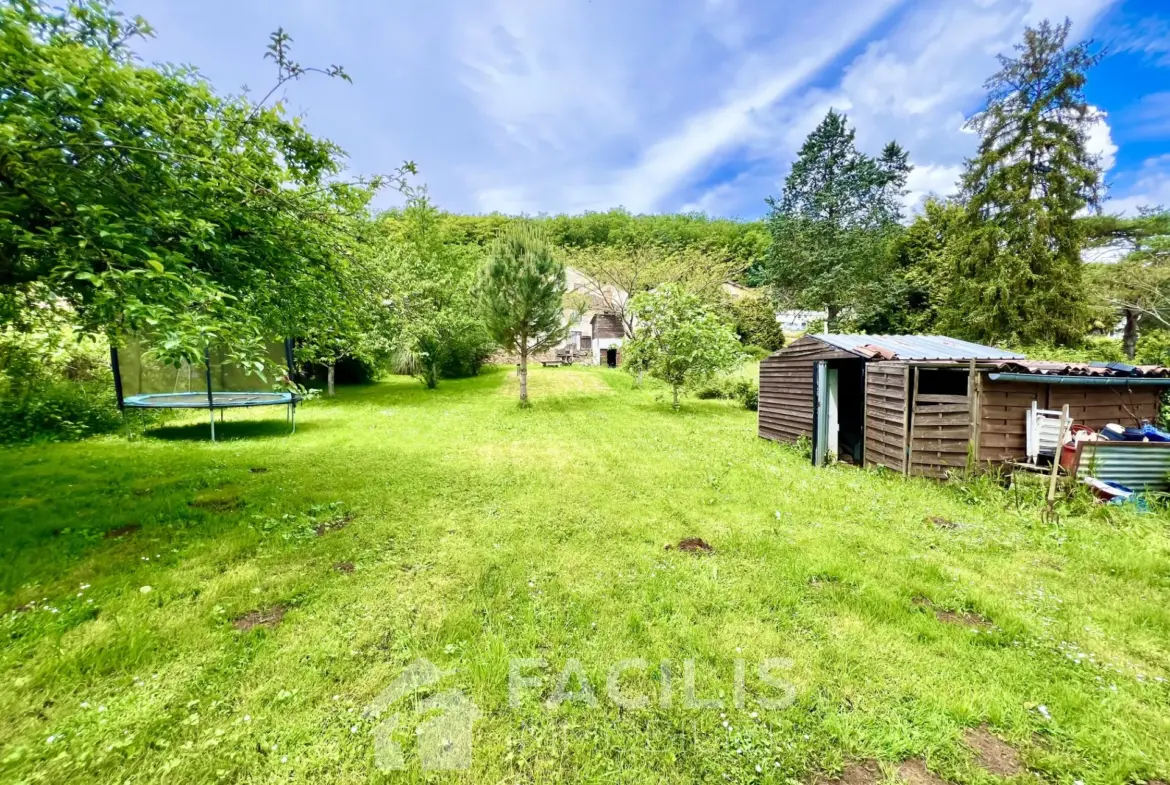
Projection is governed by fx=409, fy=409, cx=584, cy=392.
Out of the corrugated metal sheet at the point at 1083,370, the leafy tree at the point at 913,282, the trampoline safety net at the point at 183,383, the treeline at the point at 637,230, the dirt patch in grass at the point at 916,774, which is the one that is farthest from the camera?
the treeline at the point at 637,230

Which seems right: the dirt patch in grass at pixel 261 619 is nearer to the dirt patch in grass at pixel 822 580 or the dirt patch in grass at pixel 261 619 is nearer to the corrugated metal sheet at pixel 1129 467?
the dirt patch in grass at pixel 822 580

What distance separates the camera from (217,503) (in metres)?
5.02

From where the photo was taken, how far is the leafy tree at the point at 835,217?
75.9ft

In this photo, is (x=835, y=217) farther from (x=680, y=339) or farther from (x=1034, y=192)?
(x=680, y=339)

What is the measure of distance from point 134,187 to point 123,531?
3.37m

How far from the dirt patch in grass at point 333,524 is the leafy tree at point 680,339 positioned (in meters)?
11.0

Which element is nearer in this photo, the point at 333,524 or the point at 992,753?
the point at 992,753

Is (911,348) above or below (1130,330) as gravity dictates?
below

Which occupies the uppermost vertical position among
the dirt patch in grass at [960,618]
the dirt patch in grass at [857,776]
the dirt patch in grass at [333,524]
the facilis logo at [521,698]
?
the dirt patch in grass at [333,524]

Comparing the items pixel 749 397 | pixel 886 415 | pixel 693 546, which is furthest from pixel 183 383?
pixel 749 397

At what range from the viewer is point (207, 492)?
5.38 m

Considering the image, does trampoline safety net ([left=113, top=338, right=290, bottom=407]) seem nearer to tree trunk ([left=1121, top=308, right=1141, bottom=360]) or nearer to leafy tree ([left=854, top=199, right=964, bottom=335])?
leafy tree ([left=854, top=199, right=964, bottom=335])

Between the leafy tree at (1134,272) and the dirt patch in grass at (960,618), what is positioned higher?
the leafy tree at (1134,272)

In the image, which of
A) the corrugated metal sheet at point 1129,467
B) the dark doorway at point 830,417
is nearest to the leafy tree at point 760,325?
the dark doorway at point 830,417
